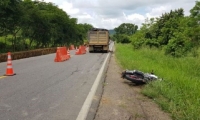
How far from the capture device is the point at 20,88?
7.12 m

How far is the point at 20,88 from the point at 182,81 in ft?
17.4

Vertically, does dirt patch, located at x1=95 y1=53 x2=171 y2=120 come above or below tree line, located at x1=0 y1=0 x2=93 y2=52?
below

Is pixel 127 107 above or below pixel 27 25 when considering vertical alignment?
below

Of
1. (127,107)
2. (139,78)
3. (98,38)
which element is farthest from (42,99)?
(98,38)

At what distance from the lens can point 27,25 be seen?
35.8 meters

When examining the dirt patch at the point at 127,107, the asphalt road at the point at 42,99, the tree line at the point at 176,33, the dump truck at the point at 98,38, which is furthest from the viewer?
the dump truck at the point at 98,38

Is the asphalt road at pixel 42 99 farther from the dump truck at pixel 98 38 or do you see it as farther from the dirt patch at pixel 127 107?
the dump truck at pixel 98 38

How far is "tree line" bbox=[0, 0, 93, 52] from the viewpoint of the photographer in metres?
27.4

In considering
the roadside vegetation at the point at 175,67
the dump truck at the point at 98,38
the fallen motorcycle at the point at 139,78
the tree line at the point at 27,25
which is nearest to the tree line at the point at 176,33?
the roadside vegetation at the point at 175,67

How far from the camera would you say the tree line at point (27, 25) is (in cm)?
2740

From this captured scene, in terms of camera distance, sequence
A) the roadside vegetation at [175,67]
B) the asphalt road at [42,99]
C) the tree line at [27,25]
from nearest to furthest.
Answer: the asphalt road at [42,99]
the roadside vegetation at [175,67]
the tree line at [27,25]

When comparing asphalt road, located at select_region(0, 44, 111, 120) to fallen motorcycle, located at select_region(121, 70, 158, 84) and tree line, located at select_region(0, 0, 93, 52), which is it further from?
tree line, located at select_region(0, 0, 93, 52)

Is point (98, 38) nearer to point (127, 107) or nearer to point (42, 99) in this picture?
point (42, 99)

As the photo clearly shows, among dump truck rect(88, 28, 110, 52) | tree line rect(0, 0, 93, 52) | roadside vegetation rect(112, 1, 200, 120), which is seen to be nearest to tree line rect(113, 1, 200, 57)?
roadside vegetation rect(112, 1, 200, 120)
